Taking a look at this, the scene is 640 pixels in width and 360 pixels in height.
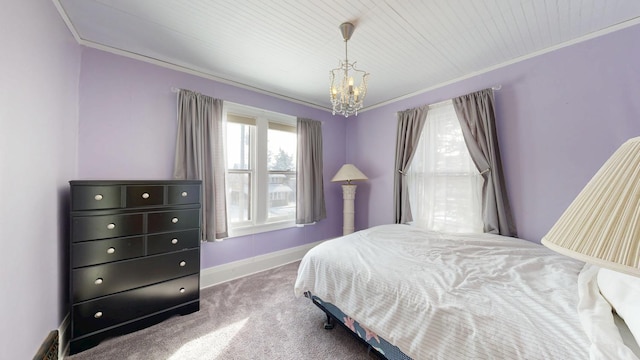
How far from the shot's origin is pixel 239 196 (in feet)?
9.96

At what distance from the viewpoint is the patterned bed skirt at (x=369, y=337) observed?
1323mm

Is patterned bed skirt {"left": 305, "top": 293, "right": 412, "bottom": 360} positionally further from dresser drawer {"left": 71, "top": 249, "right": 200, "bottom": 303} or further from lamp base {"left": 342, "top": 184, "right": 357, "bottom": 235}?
lamp base {"left": 342, "top": 184, "right": 357, "bottom": 235}

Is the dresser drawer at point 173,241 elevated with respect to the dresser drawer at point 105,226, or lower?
lower

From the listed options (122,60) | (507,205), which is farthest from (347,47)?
(507,205)

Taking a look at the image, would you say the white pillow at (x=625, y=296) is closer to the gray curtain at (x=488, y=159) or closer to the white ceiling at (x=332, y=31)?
the gray curtain at (x=488, y=159)

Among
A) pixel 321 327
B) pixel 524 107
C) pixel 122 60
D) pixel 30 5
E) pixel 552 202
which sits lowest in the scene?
pixel 321 327

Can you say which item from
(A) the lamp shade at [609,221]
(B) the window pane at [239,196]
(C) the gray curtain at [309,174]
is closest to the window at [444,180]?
(C) the gray curtain at [309,174]

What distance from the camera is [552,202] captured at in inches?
86.8

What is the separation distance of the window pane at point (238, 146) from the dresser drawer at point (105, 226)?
121cm

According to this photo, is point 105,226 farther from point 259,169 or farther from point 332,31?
point 332,31

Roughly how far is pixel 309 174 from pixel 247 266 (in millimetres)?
1589

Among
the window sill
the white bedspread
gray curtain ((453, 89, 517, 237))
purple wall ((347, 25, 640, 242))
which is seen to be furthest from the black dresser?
purple wall ((347, 25, 640, 242))

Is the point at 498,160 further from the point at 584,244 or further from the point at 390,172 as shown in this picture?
the point at 584,244

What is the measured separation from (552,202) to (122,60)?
4.51 m
